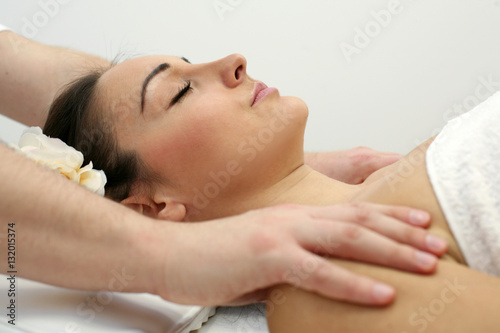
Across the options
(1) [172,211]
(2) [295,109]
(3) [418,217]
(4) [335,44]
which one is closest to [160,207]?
(1) [172,211]

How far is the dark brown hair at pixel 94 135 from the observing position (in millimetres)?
1234

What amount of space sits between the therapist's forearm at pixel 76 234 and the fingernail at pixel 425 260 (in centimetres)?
43

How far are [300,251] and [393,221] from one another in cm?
17

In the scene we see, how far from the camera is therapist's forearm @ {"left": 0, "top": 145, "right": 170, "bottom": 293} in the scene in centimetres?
89

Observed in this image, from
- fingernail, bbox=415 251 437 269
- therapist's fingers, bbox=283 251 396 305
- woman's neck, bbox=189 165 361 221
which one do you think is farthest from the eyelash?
fingernail, bbox=415 251 437 269

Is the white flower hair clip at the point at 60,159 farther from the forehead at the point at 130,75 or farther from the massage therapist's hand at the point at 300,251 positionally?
the massage therapist's hand at the point at 300,251

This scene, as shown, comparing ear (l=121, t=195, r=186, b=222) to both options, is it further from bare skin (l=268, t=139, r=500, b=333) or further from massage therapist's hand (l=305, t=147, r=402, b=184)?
massage therapist's hand (l=305, t=147, r=402, b=184)

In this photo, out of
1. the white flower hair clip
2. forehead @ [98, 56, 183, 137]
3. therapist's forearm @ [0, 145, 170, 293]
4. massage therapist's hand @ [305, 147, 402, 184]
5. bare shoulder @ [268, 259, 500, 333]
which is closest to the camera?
bare shoulder @ [268, 259, 500, 333]

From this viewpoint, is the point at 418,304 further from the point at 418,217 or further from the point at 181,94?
the point at 181,94

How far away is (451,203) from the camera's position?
2.96ft

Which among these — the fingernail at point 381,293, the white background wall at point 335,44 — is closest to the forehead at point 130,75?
the fingernail at point 381,293

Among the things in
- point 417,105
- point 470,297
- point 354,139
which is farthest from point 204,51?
point 470,297

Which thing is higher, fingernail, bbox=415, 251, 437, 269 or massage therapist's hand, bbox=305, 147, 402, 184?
fingernail, bbox=415, 251, 437, 269

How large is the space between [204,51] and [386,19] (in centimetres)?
80
